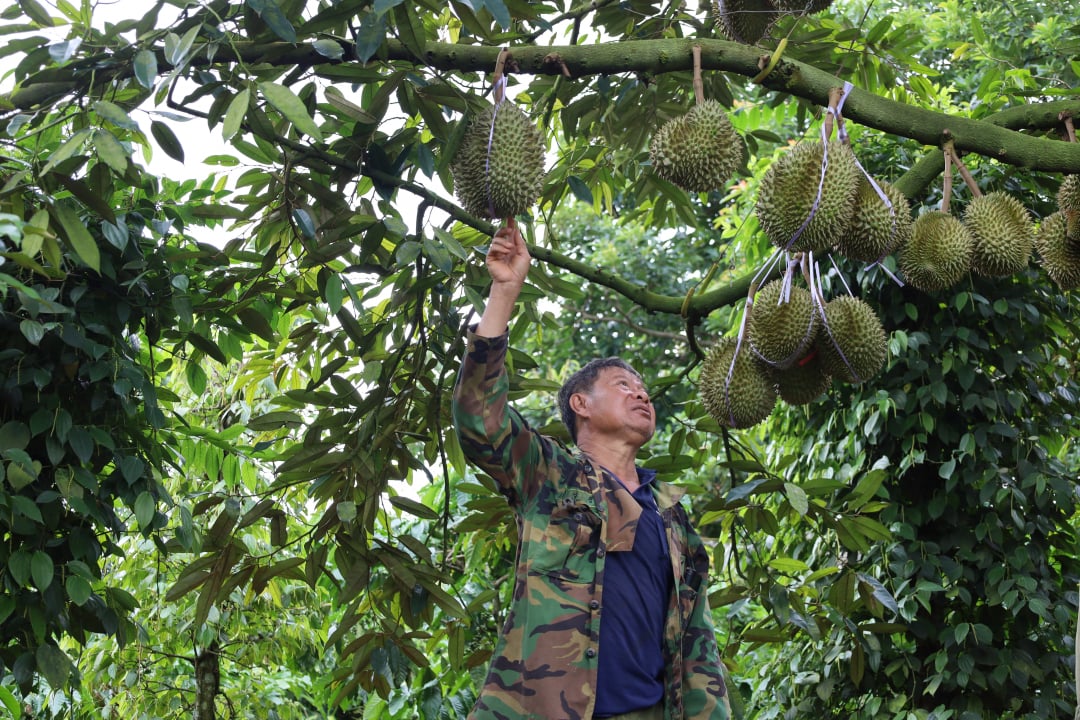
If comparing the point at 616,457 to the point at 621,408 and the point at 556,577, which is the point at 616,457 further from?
the point at 556,577

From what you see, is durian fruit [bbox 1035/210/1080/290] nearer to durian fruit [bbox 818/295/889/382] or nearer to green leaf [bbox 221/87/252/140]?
durian fruit [bbox 818/295/889/382]

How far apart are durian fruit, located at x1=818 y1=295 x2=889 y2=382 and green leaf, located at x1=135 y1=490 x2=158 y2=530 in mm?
1420

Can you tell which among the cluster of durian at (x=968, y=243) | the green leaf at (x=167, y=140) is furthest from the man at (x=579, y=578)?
the green leaf at (x=167, y=140)

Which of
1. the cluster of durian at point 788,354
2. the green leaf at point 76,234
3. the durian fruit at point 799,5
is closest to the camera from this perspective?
the green leaf at point 76,234

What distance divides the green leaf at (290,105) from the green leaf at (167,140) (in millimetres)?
562

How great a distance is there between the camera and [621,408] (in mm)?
2293

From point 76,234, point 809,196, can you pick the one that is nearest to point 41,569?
point 76,234

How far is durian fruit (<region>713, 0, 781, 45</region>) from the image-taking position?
2.01 metres

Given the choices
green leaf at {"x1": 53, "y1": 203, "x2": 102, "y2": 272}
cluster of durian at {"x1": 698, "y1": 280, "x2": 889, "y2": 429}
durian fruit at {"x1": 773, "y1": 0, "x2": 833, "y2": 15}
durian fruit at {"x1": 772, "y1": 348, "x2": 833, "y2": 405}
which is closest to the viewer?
green leaf at {"x1": 53, "y1": 203, "x2": 102, "y2": 272}

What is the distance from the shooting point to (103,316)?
2.41 meters

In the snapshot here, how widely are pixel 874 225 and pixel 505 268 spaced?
62cm

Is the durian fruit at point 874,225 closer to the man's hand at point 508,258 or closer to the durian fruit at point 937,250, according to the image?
the durian fruit at point 937,250

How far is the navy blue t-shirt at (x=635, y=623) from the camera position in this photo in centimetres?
196

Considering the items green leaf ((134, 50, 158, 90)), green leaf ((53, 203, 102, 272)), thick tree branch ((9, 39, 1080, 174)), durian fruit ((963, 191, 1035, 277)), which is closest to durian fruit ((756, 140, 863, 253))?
thick tree branch ((9, 39, 1080, 174))
